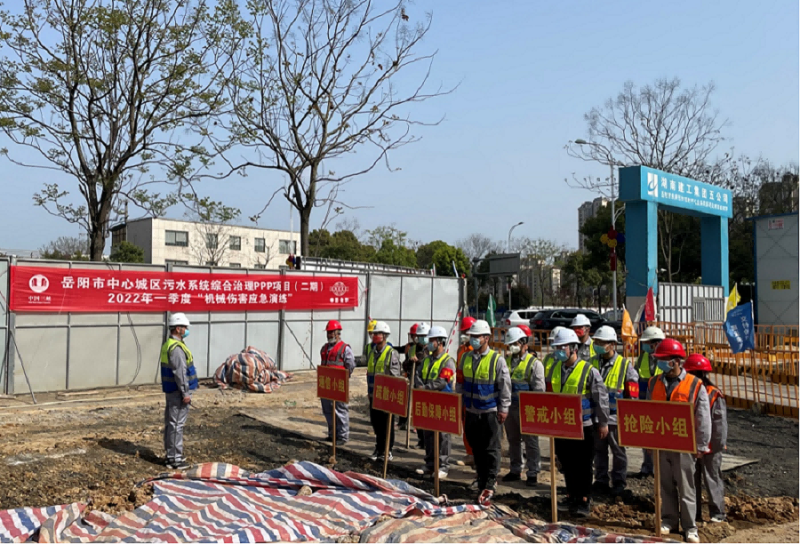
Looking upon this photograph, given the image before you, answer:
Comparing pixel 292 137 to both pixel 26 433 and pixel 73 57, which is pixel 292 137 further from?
pixel 26 433

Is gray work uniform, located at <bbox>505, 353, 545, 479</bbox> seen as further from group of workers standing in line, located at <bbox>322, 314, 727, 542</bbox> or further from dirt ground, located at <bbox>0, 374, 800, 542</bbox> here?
dirt ground, located at <bbox>0, 374, 800, 542</bbox>

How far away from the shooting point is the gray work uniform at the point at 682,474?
6.39 meters

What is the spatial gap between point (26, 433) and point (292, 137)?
14.3m

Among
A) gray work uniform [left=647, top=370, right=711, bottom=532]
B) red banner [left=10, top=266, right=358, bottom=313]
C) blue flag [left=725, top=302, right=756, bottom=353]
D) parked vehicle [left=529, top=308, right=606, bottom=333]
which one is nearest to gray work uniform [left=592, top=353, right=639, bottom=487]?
gray work uniform [left=647, top=370, right=711, bottom=532]

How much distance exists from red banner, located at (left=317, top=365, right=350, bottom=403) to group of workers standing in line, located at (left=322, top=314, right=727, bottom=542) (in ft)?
1.90

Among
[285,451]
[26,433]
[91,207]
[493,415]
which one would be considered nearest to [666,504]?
[493,415]

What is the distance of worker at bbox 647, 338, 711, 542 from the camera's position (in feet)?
21.0

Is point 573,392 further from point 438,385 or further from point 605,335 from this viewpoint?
point 438,385

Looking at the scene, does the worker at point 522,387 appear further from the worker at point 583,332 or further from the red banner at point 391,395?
the red banner at point 391,395

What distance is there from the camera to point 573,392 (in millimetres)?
7527

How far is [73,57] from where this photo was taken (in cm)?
1847

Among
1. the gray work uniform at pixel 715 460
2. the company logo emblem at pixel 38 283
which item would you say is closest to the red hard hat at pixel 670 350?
the gray work uniform at pixel 715 460

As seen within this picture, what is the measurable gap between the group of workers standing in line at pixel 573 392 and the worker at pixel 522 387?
0.04 ft

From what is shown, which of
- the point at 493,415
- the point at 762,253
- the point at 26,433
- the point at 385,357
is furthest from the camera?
the point at 762,253
